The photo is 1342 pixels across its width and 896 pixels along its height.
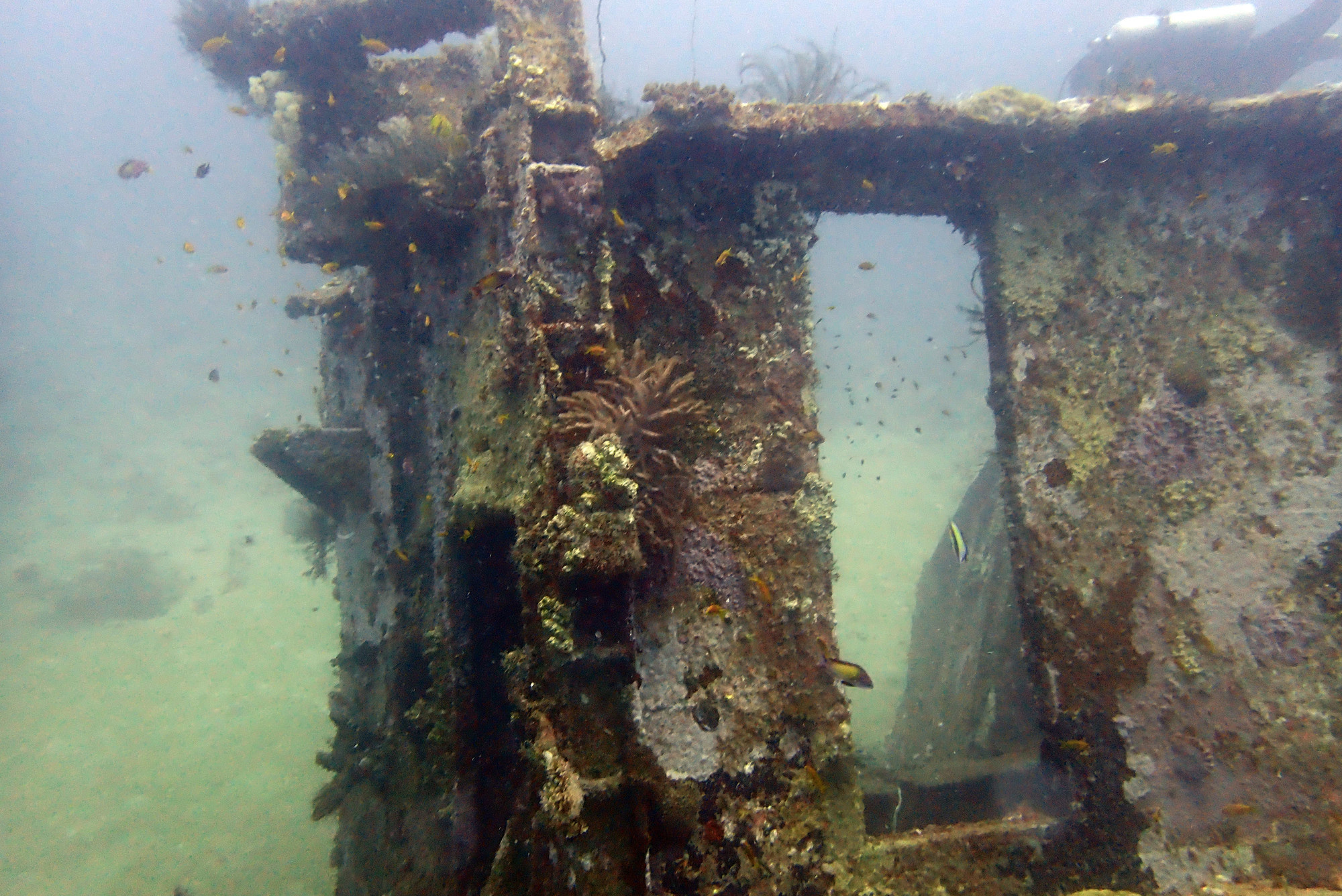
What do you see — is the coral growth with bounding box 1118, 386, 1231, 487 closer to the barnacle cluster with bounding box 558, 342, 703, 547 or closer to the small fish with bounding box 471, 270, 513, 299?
the barnacle cluster with bounding box 558, 342, 703, 547

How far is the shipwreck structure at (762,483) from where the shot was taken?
10.6 feet

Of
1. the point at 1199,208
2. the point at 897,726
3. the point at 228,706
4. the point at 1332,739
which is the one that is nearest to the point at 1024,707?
the point at 1332,739

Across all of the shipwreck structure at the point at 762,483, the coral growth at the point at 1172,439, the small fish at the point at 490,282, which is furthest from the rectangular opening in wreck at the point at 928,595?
the small fish at the point at 490,282

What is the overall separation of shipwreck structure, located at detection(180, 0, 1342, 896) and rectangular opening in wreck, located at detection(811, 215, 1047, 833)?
1.17ft

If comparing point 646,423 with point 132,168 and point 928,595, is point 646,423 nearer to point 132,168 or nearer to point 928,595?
point 928,595

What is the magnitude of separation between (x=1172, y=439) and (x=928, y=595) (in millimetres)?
5477

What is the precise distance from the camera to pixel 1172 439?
14.9 feet

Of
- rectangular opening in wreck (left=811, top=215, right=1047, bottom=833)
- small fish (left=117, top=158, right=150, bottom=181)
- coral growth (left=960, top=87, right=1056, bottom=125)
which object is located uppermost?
small fish (left=117, top=158, right=150, bottom=181)

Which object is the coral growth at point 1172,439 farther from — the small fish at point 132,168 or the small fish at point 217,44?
the small fish at point 132,168

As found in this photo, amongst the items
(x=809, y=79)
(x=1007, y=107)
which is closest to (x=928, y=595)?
(x=1007, y=107)

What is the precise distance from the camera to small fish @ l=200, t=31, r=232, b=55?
678cm

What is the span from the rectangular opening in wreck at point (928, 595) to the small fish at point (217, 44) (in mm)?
7198

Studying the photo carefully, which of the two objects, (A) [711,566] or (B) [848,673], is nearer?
(B) [848,673]

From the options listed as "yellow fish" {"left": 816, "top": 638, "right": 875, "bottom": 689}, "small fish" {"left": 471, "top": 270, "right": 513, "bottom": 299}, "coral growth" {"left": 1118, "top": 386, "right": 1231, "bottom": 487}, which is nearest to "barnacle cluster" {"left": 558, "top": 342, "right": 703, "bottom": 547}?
"small fish" {"left": 471, "top": 270, "right": 513, "bottom": 299}
